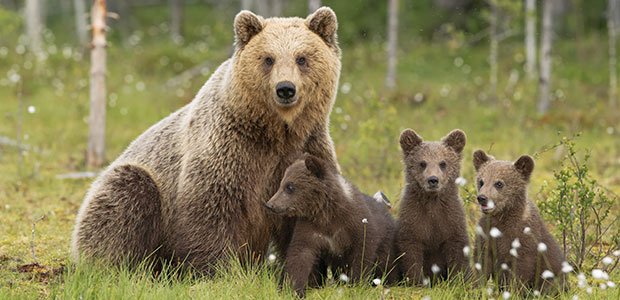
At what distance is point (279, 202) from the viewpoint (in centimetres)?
627

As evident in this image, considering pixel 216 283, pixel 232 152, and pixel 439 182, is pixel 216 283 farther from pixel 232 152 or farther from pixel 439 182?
pixel 439 182

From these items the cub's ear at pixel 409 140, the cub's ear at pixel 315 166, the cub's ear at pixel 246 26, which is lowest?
the cub's ear at pixel 315 166

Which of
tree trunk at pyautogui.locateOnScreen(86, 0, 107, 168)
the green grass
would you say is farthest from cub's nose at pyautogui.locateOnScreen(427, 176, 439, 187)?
tree trunk at pyautogui.locateOnScreen(86, 0, 107, 168)

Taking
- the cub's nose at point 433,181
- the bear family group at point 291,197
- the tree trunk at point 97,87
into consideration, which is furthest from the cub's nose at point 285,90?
the tree trunk at point 97,87

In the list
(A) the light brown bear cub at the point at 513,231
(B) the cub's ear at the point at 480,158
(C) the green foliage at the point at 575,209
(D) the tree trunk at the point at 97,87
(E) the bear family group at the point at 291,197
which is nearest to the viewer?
(A) the light brown bear cub at the point at 513,231

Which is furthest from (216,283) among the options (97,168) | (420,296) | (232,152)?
(97,168)

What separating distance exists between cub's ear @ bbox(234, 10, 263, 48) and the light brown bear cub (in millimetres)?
1950

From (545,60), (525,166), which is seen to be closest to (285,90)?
(525,166)

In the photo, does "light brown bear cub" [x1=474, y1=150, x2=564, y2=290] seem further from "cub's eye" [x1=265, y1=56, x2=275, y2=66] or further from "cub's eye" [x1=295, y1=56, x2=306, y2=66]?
"cub's eye" [x1=265, y1=56, x2=275, y2=66]

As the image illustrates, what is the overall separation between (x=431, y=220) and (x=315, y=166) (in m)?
0.89

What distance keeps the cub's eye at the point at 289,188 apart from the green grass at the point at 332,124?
1.90ft

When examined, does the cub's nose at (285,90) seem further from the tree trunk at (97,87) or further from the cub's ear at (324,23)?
the tree trunk at (97,87)

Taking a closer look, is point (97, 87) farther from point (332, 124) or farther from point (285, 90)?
point (285, 90)

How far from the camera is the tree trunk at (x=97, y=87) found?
492 inches
